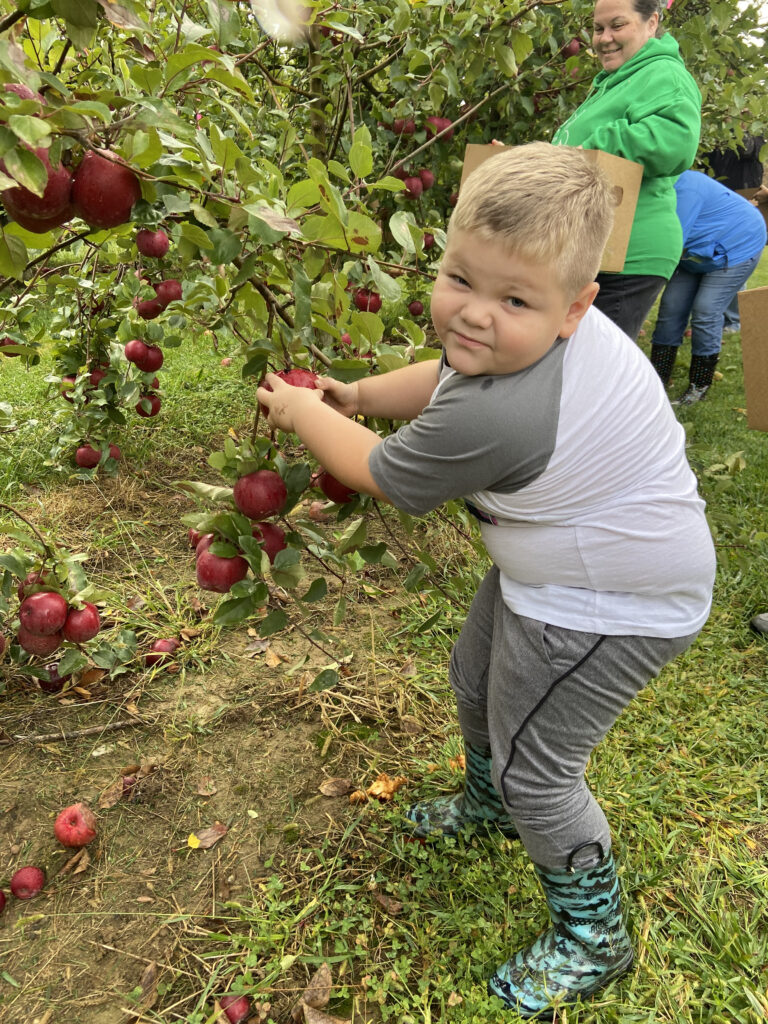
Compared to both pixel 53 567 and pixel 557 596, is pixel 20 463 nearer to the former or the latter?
pixel 53 567

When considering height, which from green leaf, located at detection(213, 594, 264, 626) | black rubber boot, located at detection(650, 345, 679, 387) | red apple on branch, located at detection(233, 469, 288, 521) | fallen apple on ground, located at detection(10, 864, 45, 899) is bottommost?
black rubber boot, located at detection(650, 345, 679, 387)

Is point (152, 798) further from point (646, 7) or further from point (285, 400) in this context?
point (646, 7)

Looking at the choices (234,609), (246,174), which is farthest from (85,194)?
(234,609)

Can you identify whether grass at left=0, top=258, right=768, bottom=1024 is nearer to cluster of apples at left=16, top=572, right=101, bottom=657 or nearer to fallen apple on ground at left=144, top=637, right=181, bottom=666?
fallen apple on ground at left=144, top=637, right=181, bottom=666

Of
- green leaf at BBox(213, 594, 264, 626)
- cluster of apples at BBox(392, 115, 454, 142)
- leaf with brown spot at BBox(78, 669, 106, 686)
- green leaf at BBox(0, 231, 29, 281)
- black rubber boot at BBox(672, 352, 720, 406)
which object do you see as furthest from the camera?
black rubber boot at BBox(672, 352, 720, 406)

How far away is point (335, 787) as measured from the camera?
6.46 ft

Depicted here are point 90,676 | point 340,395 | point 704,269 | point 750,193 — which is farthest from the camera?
point 750,193

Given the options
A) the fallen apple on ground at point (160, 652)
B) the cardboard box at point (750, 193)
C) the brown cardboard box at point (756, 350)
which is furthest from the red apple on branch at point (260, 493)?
the cardboard box at point (750, 193)

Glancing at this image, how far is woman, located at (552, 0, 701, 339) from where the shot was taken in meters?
2.58

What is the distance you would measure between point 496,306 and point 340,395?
437mm

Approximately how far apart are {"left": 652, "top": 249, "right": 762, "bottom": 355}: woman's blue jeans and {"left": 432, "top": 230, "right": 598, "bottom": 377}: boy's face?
3783 millimetres

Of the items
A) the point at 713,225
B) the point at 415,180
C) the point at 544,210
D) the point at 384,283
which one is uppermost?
the point at 544,210

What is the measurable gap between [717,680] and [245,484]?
1774 mm

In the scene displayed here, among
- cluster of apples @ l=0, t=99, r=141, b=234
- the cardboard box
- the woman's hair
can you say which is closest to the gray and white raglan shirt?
cluster of apples @ l=0, t=99, r=141, b=234
